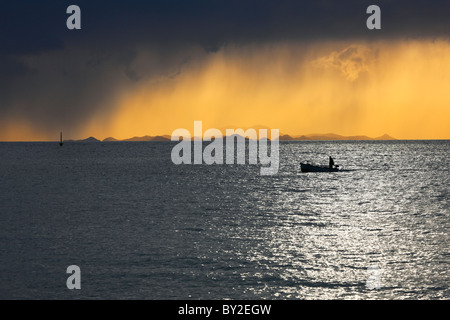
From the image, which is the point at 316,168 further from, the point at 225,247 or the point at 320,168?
the point at 225,247

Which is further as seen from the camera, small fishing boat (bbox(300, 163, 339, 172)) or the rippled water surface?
small fishing boat (bbox(300, 163, 339, 172))

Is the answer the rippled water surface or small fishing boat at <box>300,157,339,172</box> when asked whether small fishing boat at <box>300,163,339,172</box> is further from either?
the rippled water surface

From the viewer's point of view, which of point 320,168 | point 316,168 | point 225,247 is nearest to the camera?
point 225,247

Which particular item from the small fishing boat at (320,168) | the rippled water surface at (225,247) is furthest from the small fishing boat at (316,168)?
the rippled water surface at (225,247)

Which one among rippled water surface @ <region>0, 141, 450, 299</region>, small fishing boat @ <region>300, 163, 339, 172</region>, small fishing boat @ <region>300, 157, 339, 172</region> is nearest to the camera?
rippled water surface @ <region>0, 141, 450, 299</region>

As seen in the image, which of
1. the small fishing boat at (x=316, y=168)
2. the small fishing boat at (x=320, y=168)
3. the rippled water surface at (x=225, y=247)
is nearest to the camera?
the rippled water surface at (x=225, y=247)

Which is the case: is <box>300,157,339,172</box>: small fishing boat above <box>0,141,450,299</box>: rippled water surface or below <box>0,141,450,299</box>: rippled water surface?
above

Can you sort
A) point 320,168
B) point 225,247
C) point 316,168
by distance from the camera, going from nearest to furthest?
point 225,247 → point 320,168 → point 316,168

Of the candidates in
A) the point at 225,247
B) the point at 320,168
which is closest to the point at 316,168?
the point at 320,168

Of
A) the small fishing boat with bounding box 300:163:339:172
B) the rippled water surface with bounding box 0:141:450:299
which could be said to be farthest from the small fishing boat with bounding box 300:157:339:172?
the rippled water surface with bounding box 0:141:450:299

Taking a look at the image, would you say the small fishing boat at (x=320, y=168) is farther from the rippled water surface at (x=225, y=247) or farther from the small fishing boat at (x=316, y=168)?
the rippled water surface at (x=225, y=247)

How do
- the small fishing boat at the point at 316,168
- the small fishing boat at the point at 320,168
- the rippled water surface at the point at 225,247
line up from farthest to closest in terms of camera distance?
the small fishing boat at the point at 316,168 < the small fishing boat at the point at 320,168 < the rippled water surface at the point at 225,247
